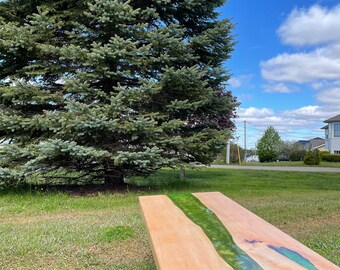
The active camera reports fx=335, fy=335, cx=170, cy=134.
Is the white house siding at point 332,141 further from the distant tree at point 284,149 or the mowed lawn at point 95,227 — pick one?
the mowed lawn at point 95,227

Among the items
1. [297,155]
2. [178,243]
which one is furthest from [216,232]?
[297,155]

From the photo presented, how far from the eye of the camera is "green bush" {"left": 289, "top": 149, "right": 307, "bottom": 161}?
33.5 m

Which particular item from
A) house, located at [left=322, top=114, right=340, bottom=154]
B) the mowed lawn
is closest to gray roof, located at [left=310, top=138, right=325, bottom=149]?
house, located at [left=322, top=114, right=340, bottom=154]

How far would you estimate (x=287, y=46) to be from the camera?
13.4m

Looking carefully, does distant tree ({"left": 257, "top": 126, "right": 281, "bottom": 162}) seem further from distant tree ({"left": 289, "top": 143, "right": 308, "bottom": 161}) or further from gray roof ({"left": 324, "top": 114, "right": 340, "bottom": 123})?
gray roof ({"left": 324, "top": 114, "right": 340, "bottom": 123})

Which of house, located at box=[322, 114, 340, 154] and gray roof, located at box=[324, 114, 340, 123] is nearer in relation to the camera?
gray roof, located at box=[324, 114, 340, 123]

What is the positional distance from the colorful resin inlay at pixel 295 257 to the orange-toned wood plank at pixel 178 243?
286mm

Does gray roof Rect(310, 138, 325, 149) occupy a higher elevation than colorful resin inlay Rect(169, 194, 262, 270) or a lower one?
higher

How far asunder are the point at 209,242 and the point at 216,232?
0.15 meters

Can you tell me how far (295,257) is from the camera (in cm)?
145

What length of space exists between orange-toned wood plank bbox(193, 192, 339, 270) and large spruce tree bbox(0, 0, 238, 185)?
391cm

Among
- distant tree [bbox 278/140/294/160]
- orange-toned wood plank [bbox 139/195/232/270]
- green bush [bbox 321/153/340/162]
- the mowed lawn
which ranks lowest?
the mowed lawn

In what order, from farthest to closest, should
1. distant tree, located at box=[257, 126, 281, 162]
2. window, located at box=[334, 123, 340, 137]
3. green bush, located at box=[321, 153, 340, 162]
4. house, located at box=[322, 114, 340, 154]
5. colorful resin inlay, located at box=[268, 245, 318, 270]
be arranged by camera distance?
distant tree, located at box=[257, 126, 281, 162], window, located at box=[334, 123, 340, 137], house, located at box=[322, 114, 340, 154], green bush, located at box=[321, 153, 340, 162], colorful resin inlay, located at box=[268, 245, 318, 270]

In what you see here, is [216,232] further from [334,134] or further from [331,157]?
[334,134]
